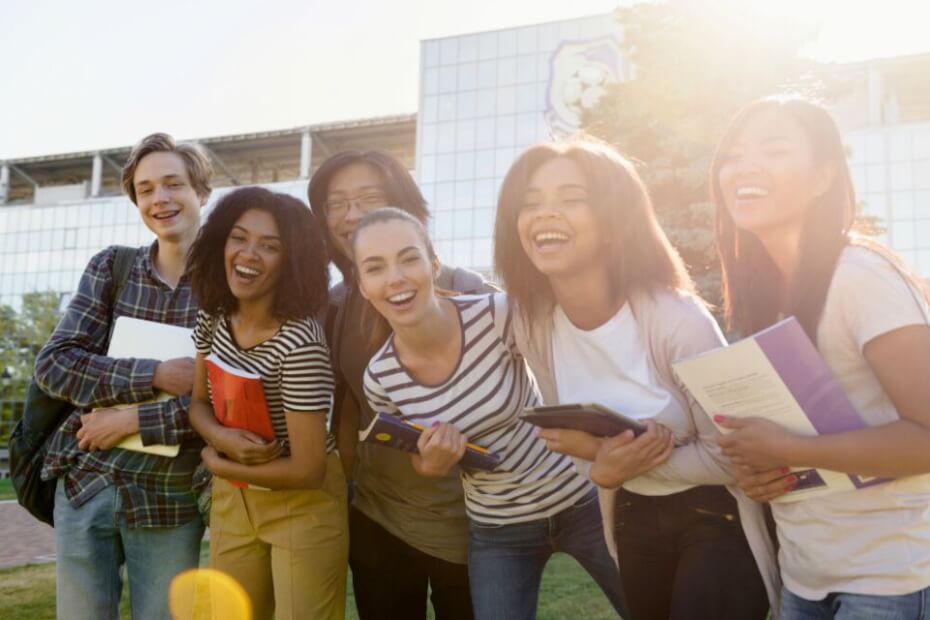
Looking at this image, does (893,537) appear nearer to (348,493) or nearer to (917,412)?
(917,412)

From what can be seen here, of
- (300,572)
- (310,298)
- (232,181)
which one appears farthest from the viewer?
(232,181)

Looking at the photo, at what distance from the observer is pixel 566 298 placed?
10.1ft

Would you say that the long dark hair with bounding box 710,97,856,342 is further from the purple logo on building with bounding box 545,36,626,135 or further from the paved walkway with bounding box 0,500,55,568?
the purple logo on building with bounding box 545,36,626,135

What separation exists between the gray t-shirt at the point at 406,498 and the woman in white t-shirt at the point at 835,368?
151 cm

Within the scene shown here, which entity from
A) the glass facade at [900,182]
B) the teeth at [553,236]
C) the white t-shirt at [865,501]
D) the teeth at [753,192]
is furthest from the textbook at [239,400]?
the glass facade at [900,182]

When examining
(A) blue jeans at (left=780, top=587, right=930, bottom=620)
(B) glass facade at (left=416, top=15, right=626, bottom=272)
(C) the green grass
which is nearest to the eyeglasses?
(A) blue jeans at (left=780, top=587, right=930, bottom=620)

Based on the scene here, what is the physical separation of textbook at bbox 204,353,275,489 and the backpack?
0.91 metres

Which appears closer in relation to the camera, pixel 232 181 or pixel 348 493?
pixel 348 493

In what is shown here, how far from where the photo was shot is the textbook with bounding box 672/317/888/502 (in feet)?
7.44

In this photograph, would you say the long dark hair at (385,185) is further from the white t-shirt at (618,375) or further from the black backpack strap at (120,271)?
the white t-shirt at (618,375)

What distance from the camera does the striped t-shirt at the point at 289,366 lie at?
10.8ft

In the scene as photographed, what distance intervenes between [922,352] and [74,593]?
3.46m

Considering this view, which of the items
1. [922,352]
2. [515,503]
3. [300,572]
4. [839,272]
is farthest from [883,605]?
[300,572]

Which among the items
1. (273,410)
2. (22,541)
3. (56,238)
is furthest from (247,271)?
(56,238)
